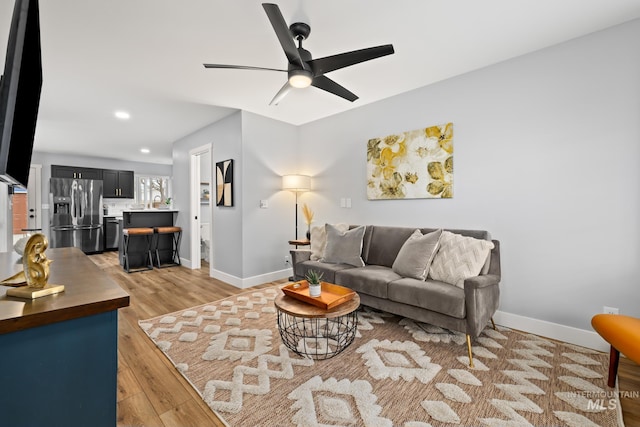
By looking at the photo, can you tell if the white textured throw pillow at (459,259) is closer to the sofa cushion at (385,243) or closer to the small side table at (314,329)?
the sofa cushion at (385,243)

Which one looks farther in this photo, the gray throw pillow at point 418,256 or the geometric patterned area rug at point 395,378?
the gray throw pillow at point 418,256

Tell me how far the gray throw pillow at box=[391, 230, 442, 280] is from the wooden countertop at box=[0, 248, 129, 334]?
7.63ft

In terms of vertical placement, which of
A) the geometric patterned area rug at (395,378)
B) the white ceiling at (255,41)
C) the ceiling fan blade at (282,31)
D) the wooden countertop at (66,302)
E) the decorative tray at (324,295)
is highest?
the white ceiling at (255,41)

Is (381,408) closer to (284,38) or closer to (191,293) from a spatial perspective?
(284,38)

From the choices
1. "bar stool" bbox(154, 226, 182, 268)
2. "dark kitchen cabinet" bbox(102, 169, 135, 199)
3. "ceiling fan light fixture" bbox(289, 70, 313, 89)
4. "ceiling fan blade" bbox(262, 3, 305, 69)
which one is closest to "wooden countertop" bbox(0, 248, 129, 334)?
"ceiling fan blade" bbox(262, 3, 305, 69)

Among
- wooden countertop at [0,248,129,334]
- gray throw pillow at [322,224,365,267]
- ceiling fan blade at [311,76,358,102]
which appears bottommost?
gray throw pillow at [322,224,365,267]

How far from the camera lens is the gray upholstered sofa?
2.18 metres

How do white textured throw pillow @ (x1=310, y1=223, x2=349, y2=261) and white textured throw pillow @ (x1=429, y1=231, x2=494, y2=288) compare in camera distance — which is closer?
white textured throw pillow @ (x1=429, y1=231, x2=494, y2=288)

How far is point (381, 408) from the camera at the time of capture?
164cm

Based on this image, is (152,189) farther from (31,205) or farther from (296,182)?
(296,182)

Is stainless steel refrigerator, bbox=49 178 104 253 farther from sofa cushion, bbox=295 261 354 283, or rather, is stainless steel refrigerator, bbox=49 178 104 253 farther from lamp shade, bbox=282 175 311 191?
sofa cushion, bbox=295 261 354 283

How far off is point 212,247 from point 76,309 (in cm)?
389

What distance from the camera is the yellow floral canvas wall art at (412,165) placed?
3169 mm

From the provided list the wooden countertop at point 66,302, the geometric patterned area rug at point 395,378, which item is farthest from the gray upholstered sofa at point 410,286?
the wooden countertop at point 66,302
